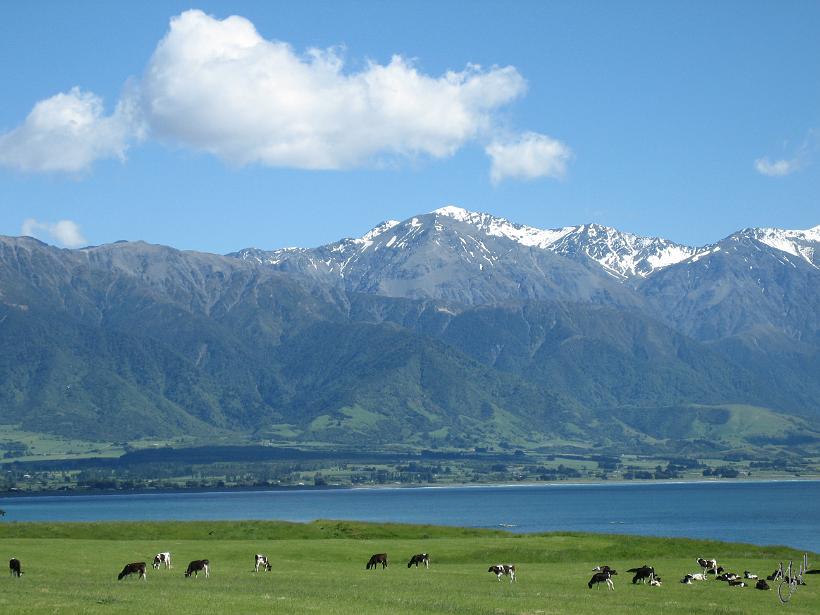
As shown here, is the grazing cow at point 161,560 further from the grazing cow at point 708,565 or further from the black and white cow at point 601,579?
the grazing cow at point 708,565

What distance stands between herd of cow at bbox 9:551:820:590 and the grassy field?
849 mm

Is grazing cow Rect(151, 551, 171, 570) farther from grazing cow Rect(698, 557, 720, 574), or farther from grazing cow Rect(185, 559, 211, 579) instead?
grazing cow Rect(698, 557, 720, 574)

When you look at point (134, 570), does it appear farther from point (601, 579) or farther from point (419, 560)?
point (601, 579)

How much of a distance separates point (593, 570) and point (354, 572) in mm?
17197

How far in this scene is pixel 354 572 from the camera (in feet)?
254

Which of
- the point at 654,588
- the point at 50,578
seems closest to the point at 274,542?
the point at 50,578

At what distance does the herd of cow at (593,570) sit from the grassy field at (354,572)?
2.79 ft

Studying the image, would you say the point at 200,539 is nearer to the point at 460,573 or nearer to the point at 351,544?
the point at 351,544

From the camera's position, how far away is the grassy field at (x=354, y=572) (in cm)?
5169

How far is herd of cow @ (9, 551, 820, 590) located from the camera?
68.3 m

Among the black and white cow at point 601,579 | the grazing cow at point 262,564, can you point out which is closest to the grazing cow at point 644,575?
the black and white cow at point 601,579

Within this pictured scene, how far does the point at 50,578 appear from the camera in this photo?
6694 cm

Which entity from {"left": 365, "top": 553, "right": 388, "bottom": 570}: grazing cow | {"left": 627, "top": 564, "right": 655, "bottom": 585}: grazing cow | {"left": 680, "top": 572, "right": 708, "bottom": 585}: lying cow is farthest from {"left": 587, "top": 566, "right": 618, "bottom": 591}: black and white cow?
{"left": 365, "top": 553, "right": 388, "bottom": 570}: grazing cow

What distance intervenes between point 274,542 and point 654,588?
42.5 meters
